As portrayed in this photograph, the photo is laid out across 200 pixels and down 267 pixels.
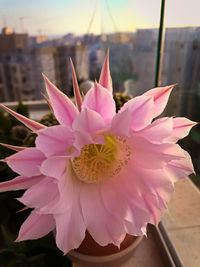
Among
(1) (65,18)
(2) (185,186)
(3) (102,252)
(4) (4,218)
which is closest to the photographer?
(3) (102,252)

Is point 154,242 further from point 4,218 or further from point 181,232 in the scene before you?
point 4,218

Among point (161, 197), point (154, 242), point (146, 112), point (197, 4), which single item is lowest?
point (154, 242)

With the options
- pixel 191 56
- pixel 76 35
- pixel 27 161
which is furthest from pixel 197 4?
pixel 76 35

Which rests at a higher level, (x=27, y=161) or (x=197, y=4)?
(x=197, y=4)

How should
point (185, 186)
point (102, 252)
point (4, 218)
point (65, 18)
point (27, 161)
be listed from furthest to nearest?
point (65, 18) → point (185, 186) → point (4, 218) → point (102, 252) → point (27, 161)

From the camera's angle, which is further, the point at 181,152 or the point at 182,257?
the point at 182,257

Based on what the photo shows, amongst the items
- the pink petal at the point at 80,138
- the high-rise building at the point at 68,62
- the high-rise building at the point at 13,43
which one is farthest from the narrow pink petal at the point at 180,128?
the high-rise building at the point at 13,43

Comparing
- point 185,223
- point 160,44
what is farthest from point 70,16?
point 185,223

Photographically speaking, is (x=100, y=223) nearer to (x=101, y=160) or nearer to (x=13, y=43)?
(x=101, y=160)

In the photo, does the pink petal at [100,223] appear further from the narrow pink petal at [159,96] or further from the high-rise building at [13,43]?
the high-rise building at [13,43]
